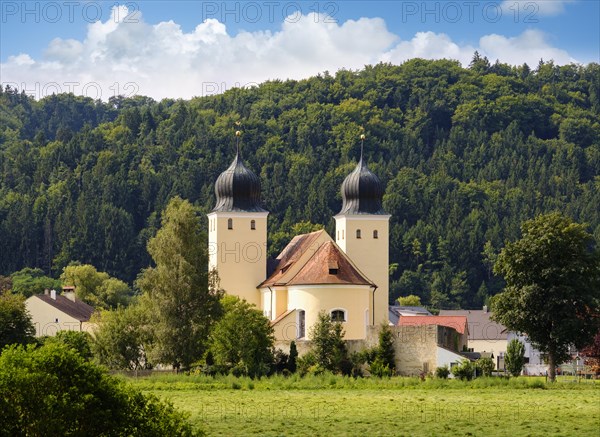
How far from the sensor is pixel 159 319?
68.3 metres

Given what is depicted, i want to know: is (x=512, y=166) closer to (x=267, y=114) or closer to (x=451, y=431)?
(x=267, y=114)

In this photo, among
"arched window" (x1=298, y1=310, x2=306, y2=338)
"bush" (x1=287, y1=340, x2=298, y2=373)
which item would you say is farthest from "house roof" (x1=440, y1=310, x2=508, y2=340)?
"bush" (x1=287, y1=340, x2=298, y2=373)

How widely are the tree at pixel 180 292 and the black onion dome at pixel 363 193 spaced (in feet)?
42.7

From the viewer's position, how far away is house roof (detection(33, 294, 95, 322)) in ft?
328

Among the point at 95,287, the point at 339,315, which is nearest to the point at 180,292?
the point at 339,315

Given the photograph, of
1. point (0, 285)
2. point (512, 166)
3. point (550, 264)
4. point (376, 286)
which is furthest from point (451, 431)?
point (512, 166)

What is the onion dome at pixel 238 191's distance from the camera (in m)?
81.1

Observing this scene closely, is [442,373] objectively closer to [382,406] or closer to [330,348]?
[330,348]

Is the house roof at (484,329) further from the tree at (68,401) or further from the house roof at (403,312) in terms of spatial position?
the tree at (68,401)

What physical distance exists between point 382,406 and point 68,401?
19.5m

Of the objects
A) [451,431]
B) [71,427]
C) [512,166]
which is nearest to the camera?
[71,427]

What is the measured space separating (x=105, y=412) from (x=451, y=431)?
12.2 meters

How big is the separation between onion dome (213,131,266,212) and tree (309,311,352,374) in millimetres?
16089

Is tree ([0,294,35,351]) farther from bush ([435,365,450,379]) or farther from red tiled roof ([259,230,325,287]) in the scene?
bush ([435,365,450,379])
